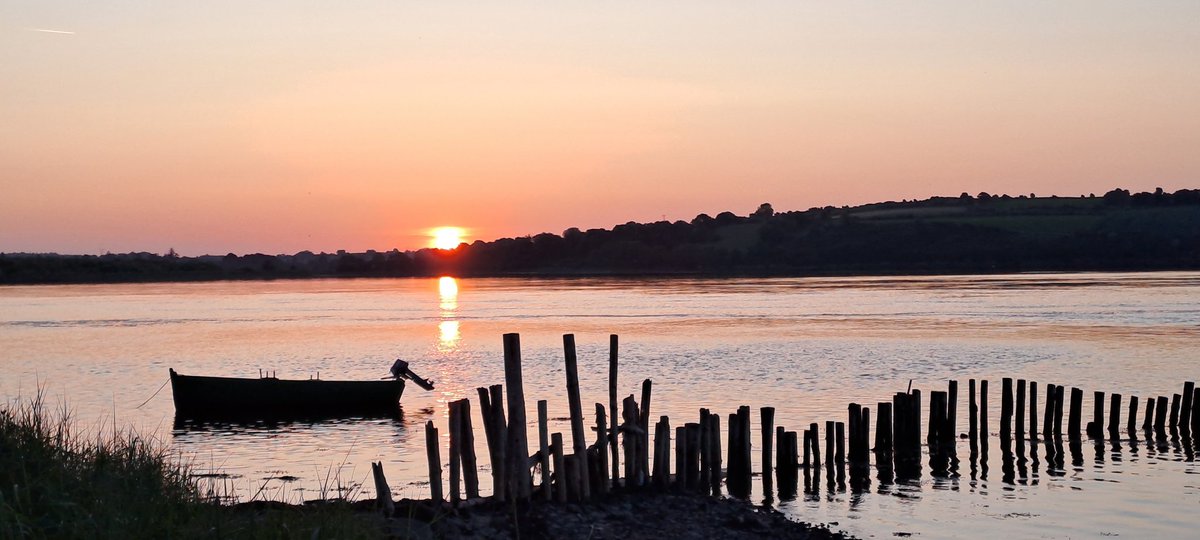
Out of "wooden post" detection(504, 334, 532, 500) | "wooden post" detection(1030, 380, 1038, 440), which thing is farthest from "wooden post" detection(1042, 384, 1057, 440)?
"wooden post" detection(504, 334, 532, 500)

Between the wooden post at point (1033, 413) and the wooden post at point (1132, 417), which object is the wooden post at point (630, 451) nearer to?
the wooden post at point (1033, 413)

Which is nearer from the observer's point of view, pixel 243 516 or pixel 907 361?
pixel 243 516

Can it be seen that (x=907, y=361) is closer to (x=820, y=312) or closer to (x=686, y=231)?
(x=820, y=312)

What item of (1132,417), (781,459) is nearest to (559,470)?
(781,459)

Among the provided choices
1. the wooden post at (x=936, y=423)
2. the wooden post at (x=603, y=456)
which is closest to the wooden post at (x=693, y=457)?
the wooden post at (x=603, y=456)

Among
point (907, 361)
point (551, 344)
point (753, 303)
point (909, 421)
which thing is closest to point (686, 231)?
point (753, 303)

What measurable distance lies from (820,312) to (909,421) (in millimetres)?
A: 62654

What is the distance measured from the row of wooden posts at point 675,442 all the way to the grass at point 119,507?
8.32 ft

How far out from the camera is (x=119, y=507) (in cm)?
1026

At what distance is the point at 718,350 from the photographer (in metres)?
55.6

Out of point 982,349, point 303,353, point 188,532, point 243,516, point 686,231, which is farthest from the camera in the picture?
point 686,231

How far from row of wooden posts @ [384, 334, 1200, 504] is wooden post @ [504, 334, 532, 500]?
1 centimetres

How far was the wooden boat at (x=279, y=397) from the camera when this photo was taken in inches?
1394

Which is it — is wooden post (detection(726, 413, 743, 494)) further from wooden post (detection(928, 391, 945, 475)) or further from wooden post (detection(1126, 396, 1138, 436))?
wooden post (detection(1126, 396, 1138, 436))
